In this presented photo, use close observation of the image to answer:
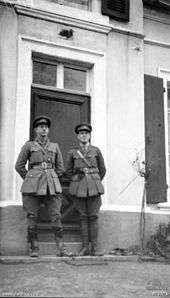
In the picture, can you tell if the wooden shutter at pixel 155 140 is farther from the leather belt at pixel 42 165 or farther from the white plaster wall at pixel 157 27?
the leather belt at pixel 42 165

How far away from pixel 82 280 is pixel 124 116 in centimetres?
350

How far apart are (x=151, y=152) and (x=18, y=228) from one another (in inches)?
109

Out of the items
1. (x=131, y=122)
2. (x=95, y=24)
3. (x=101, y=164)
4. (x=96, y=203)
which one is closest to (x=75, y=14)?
(x=95, y=24)

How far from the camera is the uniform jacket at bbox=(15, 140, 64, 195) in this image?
6.54 meters

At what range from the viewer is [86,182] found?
697 centimetres

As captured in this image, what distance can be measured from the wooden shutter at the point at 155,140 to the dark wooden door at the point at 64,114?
1.16 metres

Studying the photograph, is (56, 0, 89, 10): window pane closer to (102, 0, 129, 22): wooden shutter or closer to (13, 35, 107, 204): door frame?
(102, 0, 129, 22): wooden shutter

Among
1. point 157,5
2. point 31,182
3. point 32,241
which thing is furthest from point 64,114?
point 157,5

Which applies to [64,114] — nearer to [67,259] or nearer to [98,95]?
[98,95]

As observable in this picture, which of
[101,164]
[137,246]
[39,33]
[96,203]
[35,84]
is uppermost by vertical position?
[39,33]

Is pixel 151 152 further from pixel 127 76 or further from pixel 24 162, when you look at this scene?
pixel 24 162

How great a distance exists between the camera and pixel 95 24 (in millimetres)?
8070

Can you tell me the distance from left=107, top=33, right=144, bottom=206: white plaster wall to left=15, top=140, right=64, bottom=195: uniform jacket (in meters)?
1.26

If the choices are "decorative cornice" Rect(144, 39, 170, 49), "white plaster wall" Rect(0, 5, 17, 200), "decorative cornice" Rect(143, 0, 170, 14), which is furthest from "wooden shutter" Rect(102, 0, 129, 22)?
"white plaster wall" Rect(0, 5, 17, 200)
